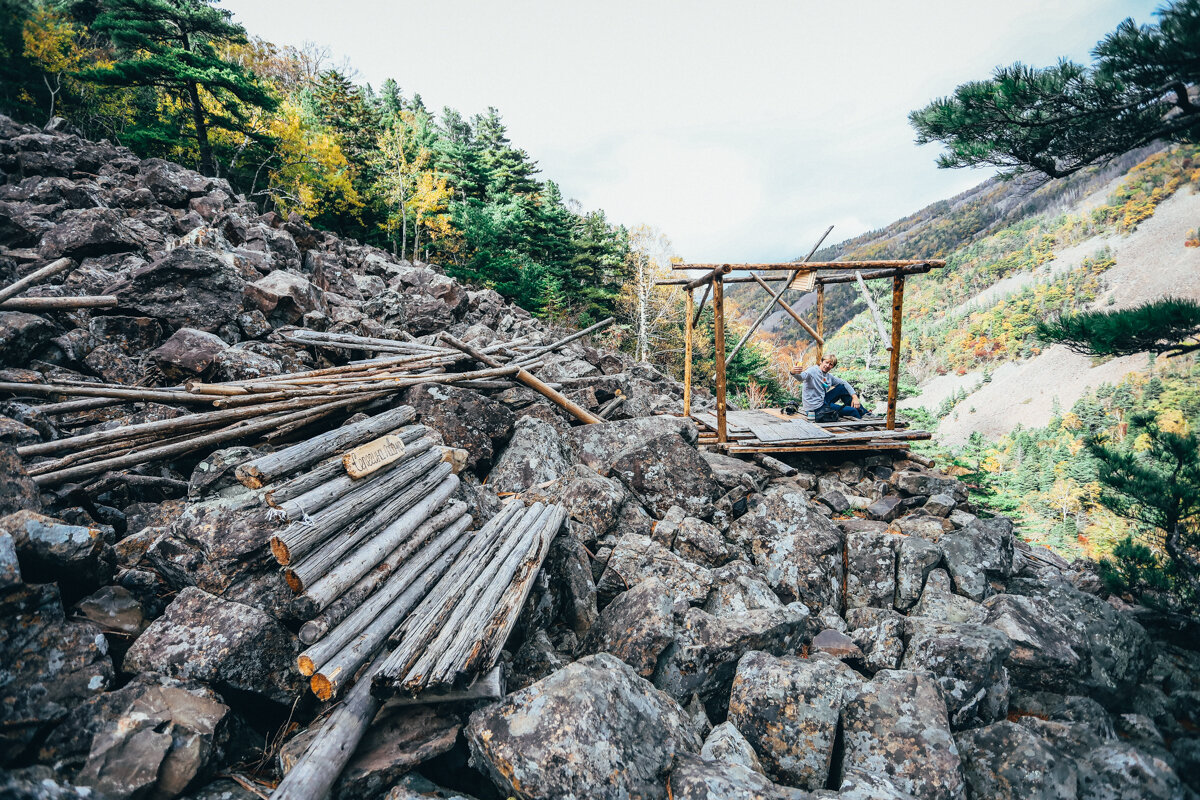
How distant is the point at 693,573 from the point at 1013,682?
8.61ft

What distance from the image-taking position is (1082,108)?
3.36 m

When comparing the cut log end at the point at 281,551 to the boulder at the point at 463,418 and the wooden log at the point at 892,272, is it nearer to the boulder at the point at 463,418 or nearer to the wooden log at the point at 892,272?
the boulder at the point at 463,418

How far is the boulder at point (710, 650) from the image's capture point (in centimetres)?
346

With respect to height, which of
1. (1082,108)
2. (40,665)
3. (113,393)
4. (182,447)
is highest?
(1082,108)

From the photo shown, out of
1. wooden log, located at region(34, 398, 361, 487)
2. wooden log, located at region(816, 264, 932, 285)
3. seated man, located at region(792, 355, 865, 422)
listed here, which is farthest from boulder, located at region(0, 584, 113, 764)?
seated man, located at region(792, 355, 865, 422)

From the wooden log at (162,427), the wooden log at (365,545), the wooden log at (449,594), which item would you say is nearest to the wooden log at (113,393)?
the wooden log at (162,427)

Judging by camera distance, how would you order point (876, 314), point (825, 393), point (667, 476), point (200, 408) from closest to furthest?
point (200, 408) < point (667, 476) < point (876, 314) < point (825, 393)

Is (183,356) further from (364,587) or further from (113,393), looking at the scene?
(364,587)

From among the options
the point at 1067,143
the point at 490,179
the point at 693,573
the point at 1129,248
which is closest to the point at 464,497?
the point at 693,573

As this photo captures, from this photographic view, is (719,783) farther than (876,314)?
No

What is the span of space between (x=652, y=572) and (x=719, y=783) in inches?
82.0

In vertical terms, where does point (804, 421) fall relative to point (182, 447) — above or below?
below

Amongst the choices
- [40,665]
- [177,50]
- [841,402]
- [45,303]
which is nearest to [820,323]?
[841,402]

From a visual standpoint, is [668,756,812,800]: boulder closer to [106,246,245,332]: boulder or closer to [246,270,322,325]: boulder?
[106,246,245,332]: boulder
